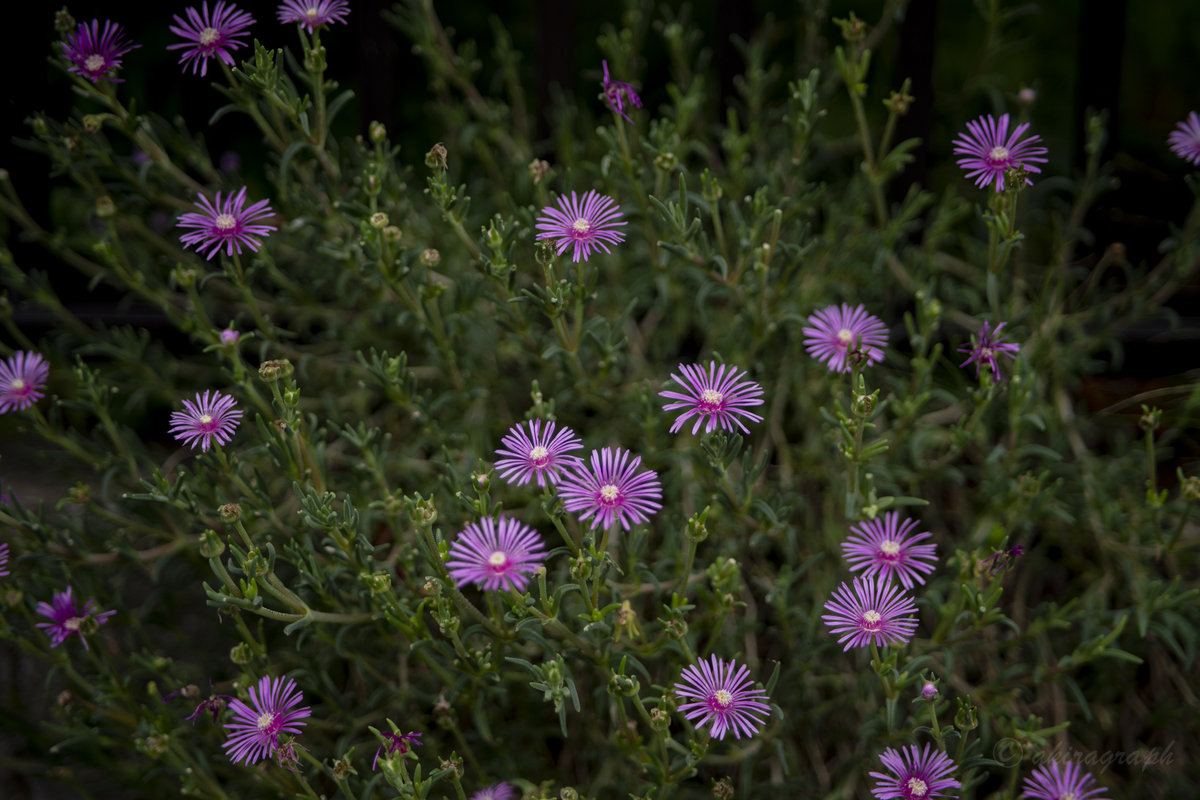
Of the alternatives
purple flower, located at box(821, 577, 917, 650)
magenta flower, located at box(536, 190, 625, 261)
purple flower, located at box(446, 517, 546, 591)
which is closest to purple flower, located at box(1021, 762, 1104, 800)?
purple flower, located at box(821, 577, 917, 650)

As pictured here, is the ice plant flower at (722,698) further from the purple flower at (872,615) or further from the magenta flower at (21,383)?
the magenta flower at (21,383)

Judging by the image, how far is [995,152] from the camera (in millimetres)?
1210

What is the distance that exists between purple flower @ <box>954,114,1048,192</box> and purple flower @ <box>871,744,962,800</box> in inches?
28.9

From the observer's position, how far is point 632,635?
1.23m

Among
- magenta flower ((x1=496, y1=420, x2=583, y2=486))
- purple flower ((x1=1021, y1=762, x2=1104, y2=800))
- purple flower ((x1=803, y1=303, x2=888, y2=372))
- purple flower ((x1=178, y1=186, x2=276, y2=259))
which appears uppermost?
purple flower ((x1=178, y1=186, x2=276, y2=259))

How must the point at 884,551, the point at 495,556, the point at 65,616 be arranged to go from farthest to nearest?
the point at 65,616, the point at 884,551, the point at 495,556

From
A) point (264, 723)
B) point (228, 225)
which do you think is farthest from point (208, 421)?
point (264, 723)

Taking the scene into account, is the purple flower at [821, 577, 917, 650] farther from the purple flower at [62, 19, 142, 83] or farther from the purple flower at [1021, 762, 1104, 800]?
the purple flower at [62, 19, 142, 83]

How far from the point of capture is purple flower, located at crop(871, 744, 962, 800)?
1.06 meters

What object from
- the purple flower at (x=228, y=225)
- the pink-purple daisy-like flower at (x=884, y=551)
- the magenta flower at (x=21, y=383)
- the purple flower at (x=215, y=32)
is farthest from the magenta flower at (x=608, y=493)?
the magenta flower at (x=21, y=383)

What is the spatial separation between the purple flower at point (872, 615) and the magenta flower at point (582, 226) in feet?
1.72

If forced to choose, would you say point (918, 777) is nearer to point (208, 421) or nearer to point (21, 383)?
point (208, 421)

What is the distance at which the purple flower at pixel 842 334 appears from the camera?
1312 millimetres

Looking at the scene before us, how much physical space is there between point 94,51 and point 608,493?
0.97 m
